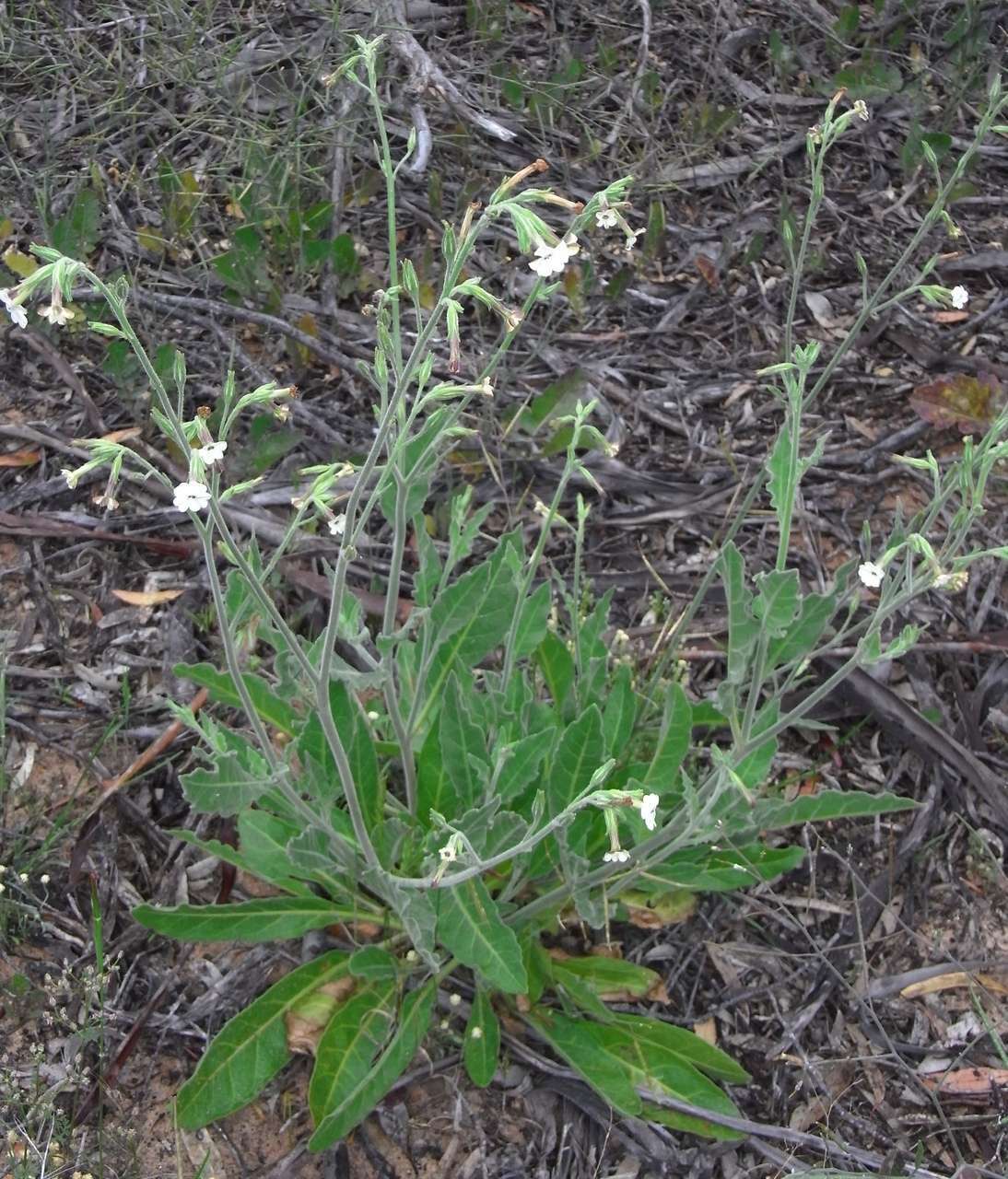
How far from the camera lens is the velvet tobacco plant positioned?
2.26 meters

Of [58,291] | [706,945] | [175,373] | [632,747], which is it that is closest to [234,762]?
[175,373]

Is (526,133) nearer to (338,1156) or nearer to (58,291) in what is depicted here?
(58,291)

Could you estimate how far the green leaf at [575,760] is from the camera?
2.61m

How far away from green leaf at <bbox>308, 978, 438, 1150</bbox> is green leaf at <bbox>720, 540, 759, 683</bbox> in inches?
40.8

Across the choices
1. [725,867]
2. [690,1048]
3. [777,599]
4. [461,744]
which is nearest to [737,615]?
[777,599]

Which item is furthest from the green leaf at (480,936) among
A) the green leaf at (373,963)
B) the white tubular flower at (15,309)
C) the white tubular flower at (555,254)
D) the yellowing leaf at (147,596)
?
the yellowing leaf at (147,596)

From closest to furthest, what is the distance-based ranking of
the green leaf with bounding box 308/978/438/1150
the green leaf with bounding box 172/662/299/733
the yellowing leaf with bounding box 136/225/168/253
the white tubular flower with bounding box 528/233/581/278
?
the white tubular flower with bounding box 528/233/581/278
the green leaf with bounding box 308/978/438/1150
the green leaf with bounding box 172/662/299/733
the yellowing leaf with bounding box 136/225/168/253

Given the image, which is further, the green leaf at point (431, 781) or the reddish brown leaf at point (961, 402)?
the reddish brown leaf at point (961, 402)

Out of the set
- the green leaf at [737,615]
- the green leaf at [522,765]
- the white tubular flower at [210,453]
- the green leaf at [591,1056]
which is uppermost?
the white tubular flower at [210,453]

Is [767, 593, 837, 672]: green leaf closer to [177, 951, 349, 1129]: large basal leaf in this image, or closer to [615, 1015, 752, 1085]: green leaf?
[615, 1015, 752, 1085]: green leaf

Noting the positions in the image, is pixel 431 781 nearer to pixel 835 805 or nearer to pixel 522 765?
pixel 522 765

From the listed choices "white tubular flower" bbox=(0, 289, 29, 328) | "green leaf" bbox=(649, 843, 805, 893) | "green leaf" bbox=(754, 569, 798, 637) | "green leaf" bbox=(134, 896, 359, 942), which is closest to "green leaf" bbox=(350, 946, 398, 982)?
"green leaf" bbox=(134, 896, 359, 942)

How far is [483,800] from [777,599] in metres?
0.84

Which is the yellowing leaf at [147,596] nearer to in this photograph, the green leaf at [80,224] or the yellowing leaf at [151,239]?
the green leaf at [80,224]
